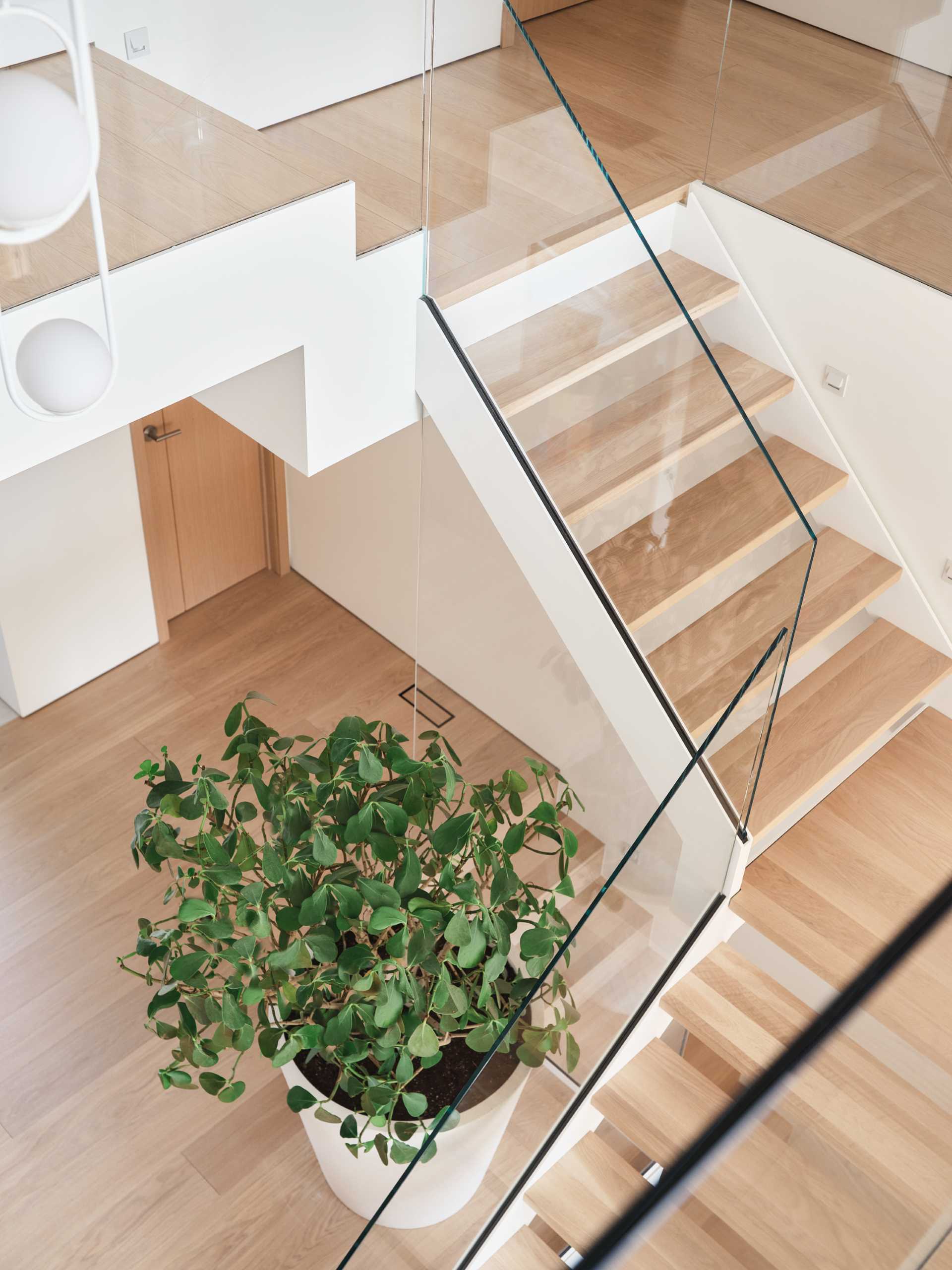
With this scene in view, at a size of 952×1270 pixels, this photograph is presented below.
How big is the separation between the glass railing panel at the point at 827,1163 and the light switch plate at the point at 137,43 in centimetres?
240

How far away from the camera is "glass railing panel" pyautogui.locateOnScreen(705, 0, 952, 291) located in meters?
3.08

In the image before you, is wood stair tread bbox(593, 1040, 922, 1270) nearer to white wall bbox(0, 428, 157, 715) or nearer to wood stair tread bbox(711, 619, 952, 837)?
wood stair tread bbox(711, 619, 952, 837)

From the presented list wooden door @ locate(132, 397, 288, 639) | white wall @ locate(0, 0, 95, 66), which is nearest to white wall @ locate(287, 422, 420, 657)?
wooden door @ locate(132, 397, 288, 639)

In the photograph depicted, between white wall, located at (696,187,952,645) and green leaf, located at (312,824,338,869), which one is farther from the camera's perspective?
white wall, located at (696,187,952,645)

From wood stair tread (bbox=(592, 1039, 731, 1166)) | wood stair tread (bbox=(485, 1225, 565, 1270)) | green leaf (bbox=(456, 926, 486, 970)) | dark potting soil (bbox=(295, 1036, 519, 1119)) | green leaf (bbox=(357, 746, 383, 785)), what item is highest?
green leaf (bbox=(357, 746, 383, 785))

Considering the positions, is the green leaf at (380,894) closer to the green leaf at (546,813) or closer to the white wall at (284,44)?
the green leaf at (546,813)

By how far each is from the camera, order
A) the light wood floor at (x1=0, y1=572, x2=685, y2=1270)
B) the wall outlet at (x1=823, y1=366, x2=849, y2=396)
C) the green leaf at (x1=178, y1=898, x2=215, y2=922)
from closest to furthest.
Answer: the green leaf at (x1=178, y1=898, x2=215, y2=922) → the light wood floor at (x1=0, y1=572, x2=685, y2=1270) → the wall outlet at (x1=823, y1=366, x2=849, y2=396)

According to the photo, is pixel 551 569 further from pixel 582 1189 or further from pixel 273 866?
pixel 582 1189

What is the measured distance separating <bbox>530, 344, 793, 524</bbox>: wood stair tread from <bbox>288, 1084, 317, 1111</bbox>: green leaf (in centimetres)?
148

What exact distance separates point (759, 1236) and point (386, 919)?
5.15 ft

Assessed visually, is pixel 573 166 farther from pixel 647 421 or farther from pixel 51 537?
pixel 51 537

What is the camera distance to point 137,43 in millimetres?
2396

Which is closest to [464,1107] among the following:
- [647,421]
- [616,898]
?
[616,898]

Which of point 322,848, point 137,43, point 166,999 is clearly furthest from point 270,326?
point 166,999
